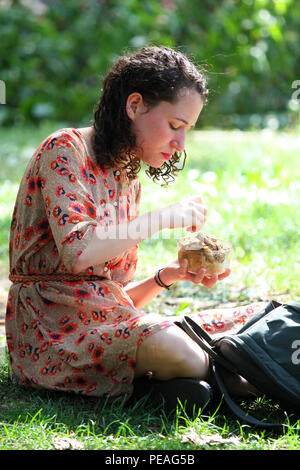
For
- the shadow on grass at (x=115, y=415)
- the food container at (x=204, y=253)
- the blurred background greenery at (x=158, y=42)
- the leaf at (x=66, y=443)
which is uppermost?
the blurred background greenery at (x=158, y=42)

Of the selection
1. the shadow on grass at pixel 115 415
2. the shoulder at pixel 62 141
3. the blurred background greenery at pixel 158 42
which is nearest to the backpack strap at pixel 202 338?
the shadow on grass at pixel 115 415

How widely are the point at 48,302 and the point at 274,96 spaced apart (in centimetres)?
684

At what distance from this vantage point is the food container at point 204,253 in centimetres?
264

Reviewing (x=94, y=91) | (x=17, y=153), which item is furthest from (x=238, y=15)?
(x=17, y=153)

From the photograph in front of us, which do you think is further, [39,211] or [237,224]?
[237,224]

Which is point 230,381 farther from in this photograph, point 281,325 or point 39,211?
point 39,211

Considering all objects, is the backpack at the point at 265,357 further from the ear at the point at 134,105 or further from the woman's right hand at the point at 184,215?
the ear at the point at 134,105

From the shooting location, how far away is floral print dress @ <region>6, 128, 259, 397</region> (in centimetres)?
247

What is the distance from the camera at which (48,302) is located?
8.66 ft

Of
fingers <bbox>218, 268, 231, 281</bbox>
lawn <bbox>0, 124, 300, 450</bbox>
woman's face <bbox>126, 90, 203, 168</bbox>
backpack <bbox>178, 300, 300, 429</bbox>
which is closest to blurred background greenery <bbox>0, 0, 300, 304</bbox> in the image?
lawn <bbox>0, 124, 300, 450</bbox>

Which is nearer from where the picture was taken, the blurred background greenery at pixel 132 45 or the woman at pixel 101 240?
the woman at pixel 101 240

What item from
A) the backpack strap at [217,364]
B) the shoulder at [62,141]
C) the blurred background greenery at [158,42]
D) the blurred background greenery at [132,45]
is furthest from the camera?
the blurred background greenery at [132,45]

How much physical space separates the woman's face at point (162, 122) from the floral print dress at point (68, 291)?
179 mm
